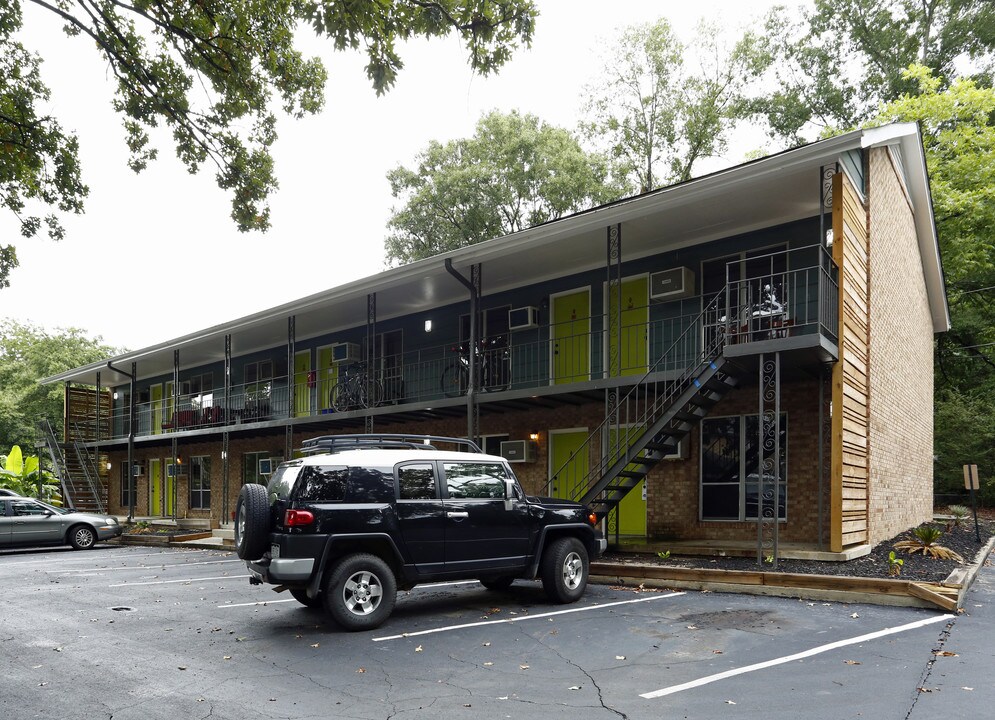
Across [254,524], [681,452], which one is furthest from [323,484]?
[681,452]

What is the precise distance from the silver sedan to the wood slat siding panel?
1721 centimetres

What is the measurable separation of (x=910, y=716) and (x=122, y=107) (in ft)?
34.6

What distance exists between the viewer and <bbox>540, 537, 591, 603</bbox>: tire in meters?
9.12

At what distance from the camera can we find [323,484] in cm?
794

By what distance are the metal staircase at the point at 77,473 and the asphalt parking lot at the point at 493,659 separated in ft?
64.3

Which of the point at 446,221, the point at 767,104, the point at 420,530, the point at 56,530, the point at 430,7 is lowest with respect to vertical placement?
the point at 56,530

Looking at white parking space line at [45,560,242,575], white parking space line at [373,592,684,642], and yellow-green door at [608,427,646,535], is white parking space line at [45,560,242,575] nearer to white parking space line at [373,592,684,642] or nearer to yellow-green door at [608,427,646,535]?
yellow-green door at [608,427,646,535]

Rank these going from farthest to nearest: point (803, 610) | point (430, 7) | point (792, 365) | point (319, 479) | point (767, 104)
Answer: point (767, 104) → point (792, 365) → point (803, 610) → point (319, 479) → point (430, 7)

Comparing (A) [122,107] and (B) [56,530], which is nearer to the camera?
(A) [122,107]

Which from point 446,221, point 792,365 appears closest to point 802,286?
point 792,365

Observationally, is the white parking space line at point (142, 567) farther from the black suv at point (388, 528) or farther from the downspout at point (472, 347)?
the black suv at point (388, 528)

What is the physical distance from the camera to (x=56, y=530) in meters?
18.7

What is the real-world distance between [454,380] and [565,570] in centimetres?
921

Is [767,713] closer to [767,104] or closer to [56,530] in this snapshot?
[56,530]
